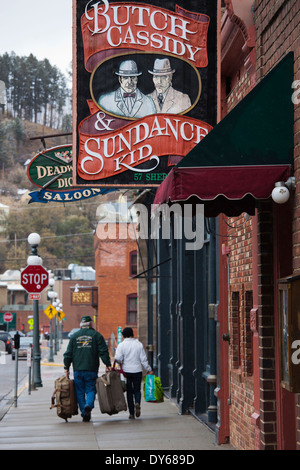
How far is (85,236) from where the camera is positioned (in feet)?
534

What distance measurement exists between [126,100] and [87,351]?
4.74 metres

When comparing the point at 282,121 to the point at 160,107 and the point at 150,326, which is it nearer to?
the point at 160,107

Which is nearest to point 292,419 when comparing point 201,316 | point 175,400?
point 201,316

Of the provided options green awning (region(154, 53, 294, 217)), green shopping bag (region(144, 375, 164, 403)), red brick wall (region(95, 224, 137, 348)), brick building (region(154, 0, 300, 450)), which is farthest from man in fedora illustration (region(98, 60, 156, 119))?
red brick wall (region(95, 224, 137, 348))

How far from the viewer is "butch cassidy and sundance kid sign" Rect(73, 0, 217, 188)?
10.7 metres

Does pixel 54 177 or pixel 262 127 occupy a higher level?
pixel 54 177

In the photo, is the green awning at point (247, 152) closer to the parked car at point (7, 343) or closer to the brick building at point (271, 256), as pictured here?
the brick building at point (271, 256)

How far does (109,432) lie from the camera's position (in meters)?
12.5

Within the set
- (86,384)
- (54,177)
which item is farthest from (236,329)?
(54,177)

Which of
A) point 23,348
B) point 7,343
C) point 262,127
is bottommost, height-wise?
point 23,348

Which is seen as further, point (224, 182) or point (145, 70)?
Result: point (145, 70)

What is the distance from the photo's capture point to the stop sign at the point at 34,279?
21.1m

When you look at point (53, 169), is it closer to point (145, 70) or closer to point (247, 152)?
point (145, 70)

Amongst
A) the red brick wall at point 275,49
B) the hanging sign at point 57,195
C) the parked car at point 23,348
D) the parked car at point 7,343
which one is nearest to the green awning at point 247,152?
the red brick wall at point 275,49
